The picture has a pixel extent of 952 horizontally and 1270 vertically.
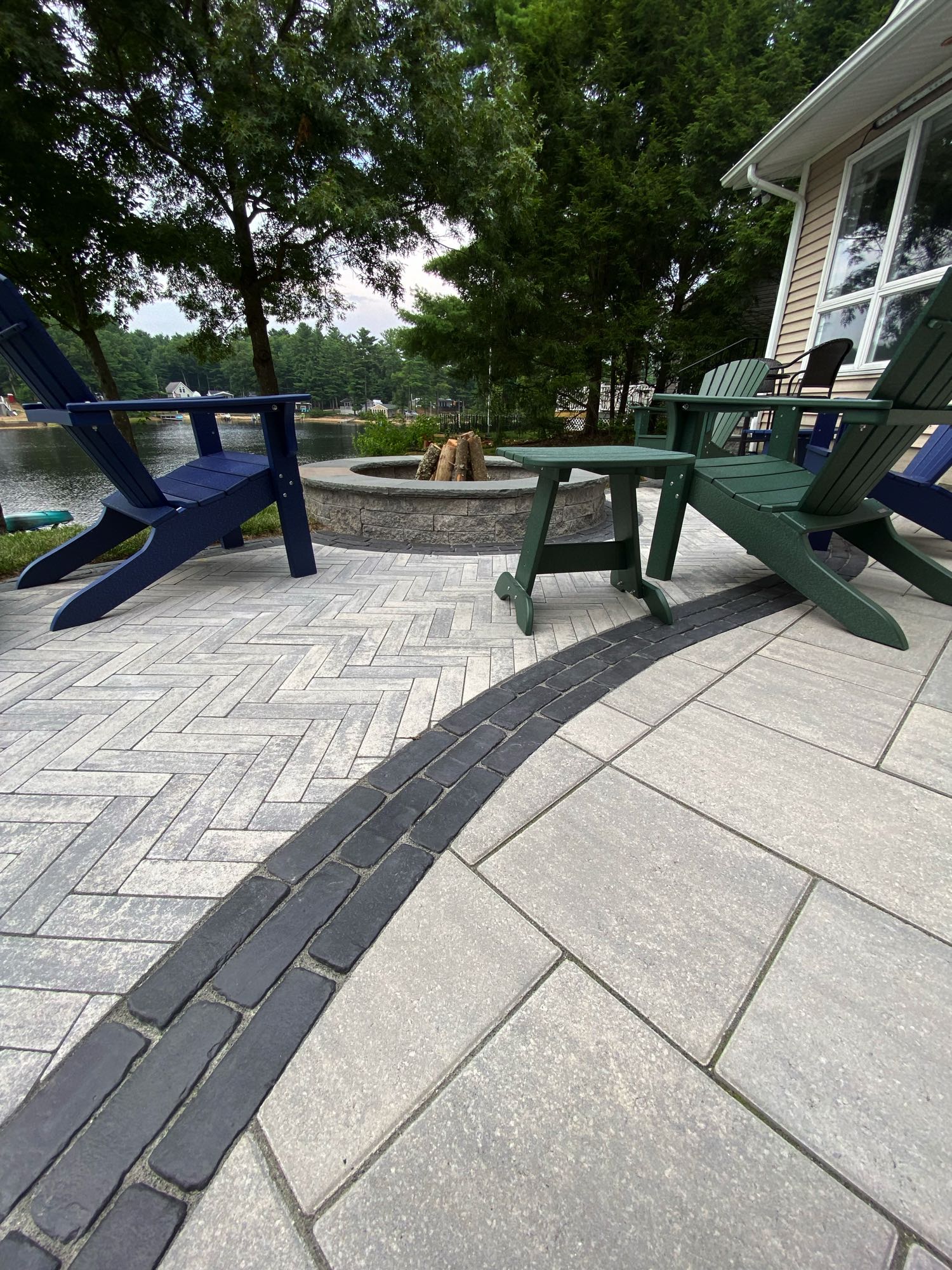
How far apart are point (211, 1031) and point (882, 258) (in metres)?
8.02

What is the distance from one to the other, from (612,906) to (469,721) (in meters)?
0.80

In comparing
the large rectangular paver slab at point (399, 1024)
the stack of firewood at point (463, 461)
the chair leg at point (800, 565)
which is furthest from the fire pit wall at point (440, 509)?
the large rectangular paver slab at point (399, 1024)

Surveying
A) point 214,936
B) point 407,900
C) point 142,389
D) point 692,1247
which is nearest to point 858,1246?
point 692,1247

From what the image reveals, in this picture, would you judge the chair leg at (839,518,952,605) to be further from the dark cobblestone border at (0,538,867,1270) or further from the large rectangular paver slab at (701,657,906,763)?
the dark cobblestone border at (0,538,867,1270)

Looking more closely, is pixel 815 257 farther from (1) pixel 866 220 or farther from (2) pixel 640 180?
(2) pixel 640 180

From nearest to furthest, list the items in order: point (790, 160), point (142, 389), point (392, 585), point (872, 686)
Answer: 1. point (872, 686)
2. point (392, 585)
3. point (790, 160)
4. point (142, 389)

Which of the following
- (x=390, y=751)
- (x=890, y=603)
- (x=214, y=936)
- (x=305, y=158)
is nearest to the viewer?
(x=214, y=936)

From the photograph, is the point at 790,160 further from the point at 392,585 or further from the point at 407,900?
the point at 407,900

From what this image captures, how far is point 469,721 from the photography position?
182 centimetres

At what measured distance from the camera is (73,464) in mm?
11086

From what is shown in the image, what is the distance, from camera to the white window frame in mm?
4949

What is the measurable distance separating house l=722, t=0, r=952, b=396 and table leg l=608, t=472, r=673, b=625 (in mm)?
4883

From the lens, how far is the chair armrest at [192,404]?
7.89 ft

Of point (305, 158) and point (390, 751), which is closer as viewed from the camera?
point (390, 751)
